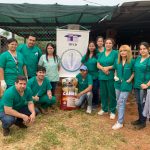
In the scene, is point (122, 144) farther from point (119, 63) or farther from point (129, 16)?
point (129, 16)

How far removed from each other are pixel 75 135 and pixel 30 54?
224 cm

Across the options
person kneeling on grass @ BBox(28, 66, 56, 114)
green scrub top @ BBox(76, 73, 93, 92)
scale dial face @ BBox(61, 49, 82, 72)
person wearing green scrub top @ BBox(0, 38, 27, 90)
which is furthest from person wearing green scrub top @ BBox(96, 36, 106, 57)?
person wearing green scrub top @ BBox(0, 38, 27, 90)

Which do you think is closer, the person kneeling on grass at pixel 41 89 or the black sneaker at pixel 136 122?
the black sneaker at pixel 136 122

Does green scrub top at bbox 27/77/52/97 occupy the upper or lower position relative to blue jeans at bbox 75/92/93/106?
upper

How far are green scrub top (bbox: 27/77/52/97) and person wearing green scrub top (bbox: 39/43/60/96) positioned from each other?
1.12ft

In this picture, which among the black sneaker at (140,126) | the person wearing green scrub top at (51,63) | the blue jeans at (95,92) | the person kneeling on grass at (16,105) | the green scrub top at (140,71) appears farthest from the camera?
the blue jeans at (95,92)

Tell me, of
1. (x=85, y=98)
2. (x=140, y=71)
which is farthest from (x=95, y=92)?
(x=140, y=71)

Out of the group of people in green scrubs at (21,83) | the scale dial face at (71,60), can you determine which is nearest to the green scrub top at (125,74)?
the group of people in green scrubs at (21,83)

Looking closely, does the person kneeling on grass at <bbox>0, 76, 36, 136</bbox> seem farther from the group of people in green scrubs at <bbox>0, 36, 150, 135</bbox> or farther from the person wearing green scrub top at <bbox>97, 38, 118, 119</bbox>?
the person wearing green scrub top at <bbox>97, 38, 118, 119</bbox>

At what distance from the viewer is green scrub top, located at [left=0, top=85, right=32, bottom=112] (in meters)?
5.38

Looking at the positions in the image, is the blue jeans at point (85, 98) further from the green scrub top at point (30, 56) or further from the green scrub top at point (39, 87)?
the green scrub top at point (30, 56)

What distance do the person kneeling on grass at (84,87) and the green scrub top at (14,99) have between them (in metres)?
1.76

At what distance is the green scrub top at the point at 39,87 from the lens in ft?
21.8

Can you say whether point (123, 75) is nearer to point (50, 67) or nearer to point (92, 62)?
point (92, 62)
